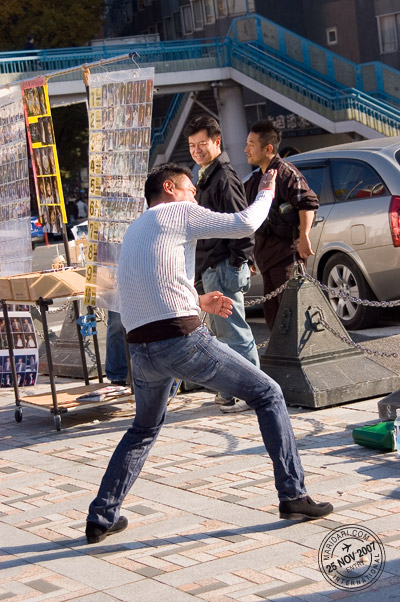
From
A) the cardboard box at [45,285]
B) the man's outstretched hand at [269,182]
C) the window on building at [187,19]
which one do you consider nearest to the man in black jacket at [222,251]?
the cardboard box at [45,285]

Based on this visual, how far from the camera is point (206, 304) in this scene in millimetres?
5852

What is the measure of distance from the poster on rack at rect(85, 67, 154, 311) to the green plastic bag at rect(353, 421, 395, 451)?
7.44 feet

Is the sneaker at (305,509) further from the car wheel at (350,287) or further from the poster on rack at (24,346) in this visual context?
the car wheel at (350,287)

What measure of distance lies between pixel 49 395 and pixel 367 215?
3859 millimetres

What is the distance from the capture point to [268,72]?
126 feet

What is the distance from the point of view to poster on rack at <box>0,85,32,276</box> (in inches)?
374

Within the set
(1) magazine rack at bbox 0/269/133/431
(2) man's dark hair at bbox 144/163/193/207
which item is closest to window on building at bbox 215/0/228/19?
(1) magazine rack at bbox 0/269/133/431

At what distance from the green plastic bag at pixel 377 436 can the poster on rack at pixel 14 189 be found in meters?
3.93

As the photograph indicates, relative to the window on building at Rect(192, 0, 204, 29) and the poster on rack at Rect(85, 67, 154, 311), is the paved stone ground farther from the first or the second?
the window on building at Rect(192, 0, 204, 29)

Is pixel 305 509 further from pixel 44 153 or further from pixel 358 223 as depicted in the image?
pixel 358 223

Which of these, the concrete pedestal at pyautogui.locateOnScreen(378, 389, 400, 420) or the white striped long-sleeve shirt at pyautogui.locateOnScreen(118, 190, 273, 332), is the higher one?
the white striped long-sleeve shirt at pyautogui.locateOnScreen(118, 190, 273, 332)

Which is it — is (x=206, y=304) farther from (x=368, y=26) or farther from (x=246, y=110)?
(x=246, y=110)

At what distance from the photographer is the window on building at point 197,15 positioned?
49.8m

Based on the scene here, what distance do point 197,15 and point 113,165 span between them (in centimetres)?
4322
